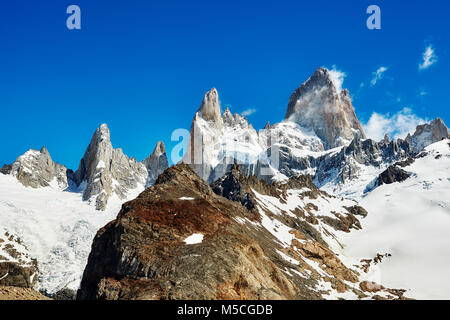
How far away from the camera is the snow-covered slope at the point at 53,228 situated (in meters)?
121

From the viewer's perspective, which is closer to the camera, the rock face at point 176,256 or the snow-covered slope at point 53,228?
the rock face at point 176,256

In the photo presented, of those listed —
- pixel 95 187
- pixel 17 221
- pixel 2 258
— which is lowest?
pixel 2 258

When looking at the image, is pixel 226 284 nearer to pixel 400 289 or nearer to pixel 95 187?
pixel 400 289

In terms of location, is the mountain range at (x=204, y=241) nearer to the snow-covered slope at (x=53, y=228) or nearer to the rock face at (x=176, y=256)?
the rock face at (x=176, y=256)

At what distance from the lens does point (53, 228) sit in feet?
472

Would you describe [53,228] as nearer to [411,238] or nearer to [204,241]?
[411,238]

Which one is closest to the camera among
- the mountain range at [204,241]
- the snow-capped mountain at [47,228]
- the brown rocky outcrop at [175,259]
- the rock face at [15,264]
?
the brown rocky outcrop at [175,259]

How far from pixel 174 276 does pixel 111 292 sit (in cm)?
574

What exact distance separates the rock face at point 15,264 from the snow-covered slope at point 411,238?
97.1 meters

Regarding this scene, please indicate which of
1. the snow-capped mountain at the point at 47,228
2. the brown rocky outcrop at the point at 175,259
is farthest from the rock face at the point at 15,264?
the brown rocky outcrop at the point at 175,259

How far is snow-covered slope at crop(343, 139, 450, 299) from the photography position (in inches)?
4013

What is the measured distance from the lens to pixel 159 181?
53.2 m
